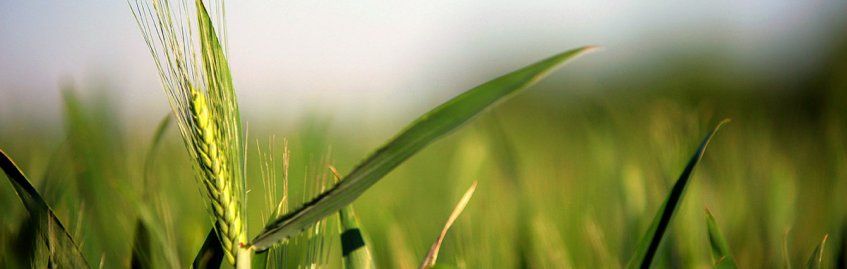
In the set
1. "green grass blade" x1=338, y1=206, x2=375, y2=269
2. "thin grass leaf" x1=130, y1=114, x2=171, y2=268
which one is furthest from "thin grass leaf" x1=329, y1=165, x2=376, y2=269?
"thin grass leaf" x1=130, y1=114, x2=171, y2=268


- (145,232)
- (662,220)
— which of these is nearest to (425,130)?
(662,220)

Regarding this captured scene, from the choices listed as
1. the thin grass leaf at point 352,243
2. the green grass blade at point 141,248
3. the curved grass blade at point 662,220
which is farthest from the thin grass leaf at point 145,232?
the curved grass blade at point 662,220

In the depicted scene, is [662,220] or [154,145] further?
[154,145]

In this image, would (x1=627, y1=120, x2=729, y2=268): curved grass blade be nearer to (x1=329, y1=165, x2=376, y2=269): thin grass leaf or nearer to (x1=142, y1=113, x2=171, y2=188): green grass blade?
(x1=329, y1=165, x2=376, y2=269): thin grass leaf

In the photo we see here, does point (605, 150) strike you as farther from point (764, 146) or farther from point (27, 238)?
point (27, 238)

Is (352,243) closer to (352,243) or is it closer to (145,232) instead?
(352,243)
